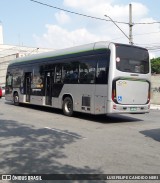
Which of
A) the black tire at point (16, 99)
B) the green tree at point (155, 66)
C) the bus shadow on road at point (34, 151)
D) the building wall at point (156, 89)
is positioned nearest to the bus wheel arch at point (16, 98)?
the black tire at point (16, 99)

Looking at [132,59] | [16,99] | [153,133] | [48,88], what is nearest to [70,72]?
[48,88]

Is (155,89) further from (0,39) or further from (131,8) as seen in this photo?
(0,39)

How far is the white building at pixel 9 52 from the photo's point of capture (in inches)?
2408

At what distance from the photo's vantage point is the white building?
61172 mm

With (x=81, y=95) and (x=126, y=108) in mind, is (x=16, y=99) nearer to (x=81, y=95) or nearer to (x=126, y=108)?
(x=81, y=95)

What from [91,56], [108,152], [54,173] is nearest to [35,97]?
[91,56]

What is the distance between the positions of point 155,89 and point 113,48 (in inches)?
624

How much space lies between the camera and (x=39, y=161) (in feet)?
24.1

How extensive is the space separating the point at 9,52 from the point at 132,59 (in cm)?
6687

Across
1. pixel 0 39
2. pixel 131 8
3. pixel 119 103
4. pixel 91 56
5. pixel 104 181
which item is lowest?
pixel 104 181

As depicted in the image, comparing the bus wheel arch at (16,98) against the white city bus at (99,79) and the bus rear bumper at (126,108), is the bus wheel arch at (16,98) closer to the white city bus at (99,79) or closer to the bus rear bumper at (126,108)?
the white city bus at (99,79)

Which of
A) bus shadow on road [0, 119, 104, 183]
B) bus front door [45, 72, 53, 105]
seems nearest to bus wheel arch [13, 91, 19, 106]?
bus front door [45, 72, 53, 105]

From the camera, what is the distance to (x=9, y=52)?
257 feet

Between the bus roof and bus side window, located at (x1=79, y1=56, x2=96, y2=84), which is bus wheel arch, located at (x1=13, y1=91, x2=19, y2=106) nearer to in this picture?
the bus roof
